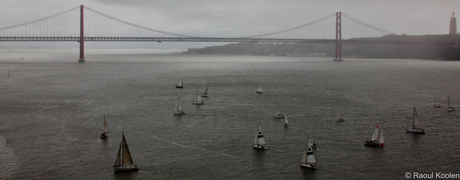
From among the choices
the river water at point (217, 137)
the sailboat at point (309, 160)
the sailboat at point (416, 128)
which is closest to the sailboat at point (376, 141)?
the river water at point (217, 137)

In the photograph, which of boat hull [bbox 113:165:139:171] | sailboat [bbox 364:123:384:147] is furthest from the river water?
sailboat [bbox 364:123:384:147]

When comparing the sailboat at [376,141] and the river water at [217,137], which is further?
the sailboat at [376,141]

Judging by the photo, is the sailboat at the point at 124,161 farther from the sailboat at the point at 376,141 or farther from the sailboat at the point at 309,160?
the sailboat at the point at 376,141

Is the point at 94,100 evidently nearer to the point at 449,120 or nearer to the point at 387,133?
the point at 387,133

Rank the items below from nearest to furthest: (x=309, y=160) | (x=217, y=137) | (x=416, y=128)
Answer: (x=309, y=160) → (x=217, y=137) → (x=416, y=128)


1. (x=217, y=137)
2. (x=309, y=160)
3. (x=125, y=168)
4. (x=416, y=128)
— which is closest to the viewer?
(x=125, y=168)

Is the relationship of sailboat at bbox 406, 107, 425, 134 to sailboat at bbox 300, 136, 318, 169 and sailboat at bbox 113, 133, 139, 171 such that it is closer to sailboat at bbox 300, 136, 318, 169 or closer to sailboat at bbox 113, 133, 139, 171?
sailboat at bbox 300, 136, 318, 169

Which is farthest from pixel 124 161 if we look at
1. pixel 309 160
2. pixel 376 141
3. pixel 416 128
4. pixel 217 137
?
pixel 416 128

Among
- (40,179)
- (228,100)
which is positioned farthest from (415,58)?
(40,179)

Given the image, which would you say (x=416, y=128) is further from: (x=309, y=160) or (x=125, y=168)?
(x=125, y=168)

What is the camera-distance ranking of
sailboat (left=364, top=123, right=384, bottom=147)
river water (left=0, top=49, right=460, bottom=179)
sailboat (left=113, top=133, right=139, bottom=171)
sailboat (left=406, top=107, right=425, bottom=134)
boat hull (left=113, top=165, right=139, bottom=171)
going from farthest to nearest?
sailboat (left=406, top=107, right=425, bottom=134) < sailboat (left=364, top=123, right=384, bottom=147) < river water (left=0, top=49, right=460, bottom=179) < sailboat (left=113, top=133, right=139, bottom=171) < boat hull (left=113, top=165, right=139, bottom=171)

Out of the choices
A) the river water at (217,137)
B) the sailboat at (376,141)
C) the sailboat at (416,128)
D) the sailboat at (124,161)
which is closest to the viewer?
the sailboat at (124,161)

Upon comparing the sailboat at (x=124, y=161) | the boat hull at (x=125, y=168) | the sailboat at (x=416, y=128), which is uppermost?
the sailboat at (x=416, y=128)
